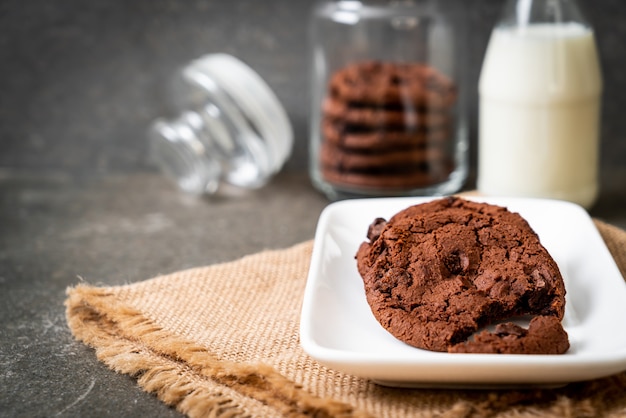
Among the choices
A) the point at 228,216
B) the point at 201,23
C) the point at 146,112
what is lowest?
the point at 228,216

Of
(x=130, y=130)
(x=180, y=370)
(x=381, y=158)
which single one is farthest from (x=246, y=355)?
(x=130, y=130)

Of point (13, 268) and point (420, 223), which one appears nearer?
point (420, 223)

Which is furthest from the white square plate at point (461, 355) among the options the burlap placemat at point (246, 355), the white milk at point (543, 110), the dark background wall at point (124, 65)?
the dark background wall at point (124, 65)

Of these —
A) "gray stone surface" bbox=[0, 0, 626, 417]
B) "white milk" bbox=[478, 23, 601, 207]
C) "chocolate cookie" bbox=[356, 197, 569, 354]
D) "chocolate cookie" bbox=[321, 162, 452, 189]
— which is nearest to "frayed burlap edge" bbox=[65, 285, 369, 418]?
"chocolate cookie" bbox=[356, 197, 569, 354]

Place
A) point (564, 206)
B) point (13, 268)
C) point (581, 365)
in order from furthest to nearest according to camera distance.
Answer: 1. point (13, 268)
2. point (564, 206)
3. point (581, 365)

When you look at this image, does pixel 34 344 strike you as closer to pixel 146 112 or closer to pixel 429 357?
pixel 429 357

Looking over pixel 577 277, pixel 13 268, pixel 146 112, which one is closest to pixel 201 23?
pixel 146 112
